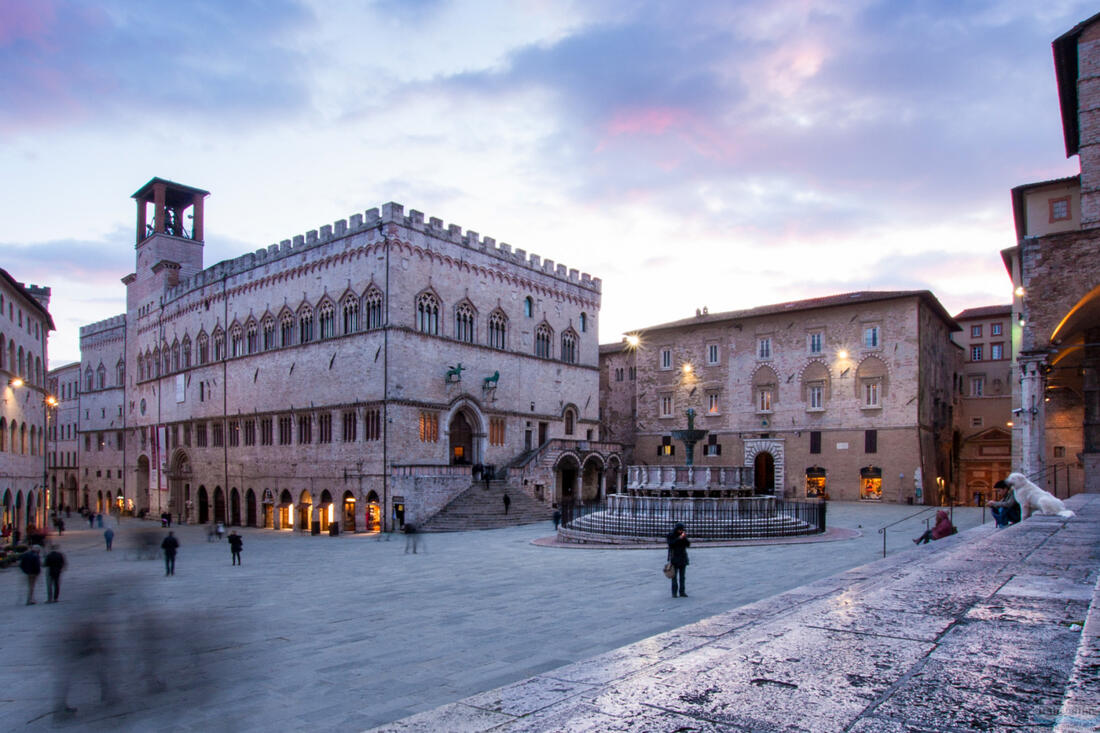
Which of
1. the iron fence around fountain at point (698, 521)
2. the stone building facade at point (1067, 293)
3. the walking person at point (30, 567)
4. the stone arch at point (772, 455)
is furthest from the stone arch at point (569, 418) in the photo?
the walking person at point (30, 567)

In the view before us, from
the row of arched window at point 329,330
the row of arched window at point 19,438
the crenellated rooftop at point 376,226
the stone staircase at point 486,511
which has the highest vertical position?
the crenellated rooftop at point 376,226

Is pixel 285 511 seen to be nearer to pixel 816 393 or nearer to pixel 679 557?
pixel 816 393

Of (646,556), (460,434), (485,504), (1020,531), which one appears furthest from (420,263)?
(1020,531)

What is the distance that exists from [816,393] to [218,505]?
3870 cm

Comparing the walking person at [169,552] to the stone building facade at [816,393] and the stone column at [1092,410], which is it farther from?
the stone column at [1092,410]

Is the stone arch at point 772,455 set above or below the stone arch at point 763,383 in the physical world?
below

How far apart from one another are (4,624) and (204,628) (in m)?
4.70

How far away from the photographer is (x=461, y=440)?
43781 millimetres

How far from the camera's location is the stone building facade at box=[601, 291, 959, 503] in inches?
1784

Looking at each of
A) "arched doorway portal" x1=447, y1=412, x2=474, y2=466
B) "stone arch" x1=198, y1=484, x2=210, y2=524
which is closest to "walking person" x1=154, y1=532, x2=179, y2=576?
"arched doorway portal" x1=447, y1=412, x2=474, y2=466

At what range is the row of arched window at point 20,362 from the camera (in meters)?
32.9

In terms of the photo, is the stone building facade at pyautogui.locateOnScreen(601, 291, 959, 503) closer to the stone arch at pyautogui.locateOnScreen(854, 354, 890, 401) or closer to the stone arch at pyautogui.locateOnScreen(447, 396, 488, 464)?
the stone arch at pyautogui.locateOnScreen(854, 354, 890, 401)

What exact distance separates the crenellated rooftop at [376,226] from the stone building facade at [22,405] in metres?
10.9

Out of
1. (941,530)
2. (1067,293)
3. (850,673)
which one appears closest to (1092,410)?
(1067,293)
